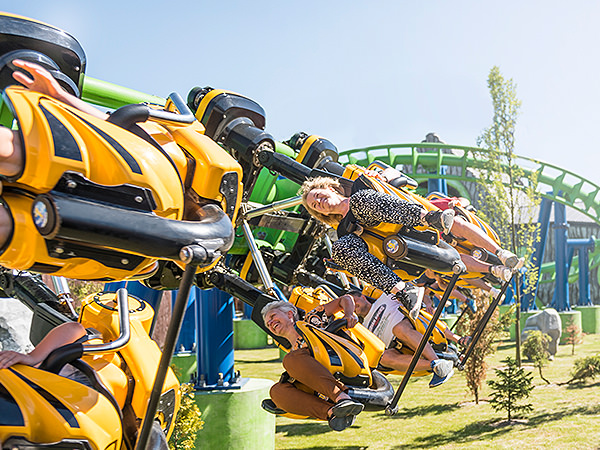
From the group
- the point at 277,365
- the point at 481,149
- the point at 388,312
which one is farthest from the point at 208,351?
the point at 481,149

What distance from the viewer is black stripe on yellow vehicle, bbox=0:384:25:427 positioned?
1740mm

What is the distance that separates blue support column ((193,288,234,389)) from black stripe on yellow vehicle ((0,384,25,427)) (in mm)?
4780

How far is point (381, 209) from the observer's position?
3131 millimetres

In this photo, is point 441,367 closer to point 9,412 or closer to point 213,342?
point 9,412

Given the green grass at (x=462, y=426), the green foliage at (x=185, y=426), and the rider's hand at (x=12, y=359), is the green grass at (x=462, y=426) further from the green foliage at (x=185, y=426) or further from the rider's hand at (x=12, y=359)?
the rider's hand at (x=12, y=359)

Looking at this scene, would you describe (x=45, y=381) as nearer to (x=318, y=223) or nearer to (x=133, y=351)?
(x=133, y=351)

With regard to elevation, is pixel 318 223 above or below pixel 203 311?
above

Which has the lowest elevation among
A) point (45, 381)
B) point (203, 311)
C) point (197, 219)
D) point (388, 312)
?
point (203, 311)

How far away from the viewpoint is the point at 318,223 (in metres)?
4.43

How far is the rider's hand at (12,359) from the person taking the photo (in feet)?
6.26

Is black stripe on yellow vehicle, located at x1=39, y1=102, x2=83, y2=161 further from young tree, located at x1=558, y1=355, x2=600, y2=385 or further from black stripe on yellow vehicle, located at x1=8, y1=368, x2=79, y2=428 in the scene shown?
young tree, located at x1=558, y1=355, x2=600, y2=385

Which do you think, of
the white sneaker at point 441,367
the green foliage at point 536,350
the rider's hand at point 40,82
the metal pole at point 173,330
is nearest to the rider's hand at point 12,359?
the metal pole at point 173,330

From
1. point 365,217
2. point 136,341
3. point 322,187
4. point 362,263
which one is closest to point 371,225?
point 365,217

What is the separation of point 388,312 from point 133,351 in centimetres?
212
